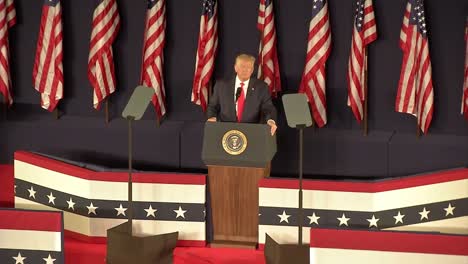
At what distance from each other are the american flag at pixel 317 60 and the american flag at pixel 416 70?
782 millimetres

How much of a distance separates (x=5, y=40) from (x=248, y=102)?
3189 mm

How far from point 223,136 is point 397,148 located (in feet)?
7.07

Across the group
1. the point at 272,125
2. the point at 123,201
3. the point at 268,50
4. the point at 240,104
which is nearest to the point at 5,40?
the point at 123,201

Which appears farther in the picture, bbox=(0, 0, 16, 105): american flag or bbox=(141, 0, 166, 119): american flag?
bbox=(0, 0, 16, 105): american flag

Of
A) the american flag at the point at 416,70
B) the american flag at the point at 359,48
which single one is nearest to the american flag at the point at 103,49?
the american flag at the point at 359,48

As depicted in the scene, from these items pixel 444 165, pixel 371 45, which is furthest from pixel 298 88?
pixel 444 165

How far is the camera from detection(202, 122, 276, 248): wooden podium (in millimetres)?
11172

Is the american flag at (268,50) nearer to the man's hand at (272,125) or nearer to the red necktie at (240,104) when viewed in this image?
the red necktie at (240,104)

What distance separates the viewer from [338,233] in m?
10.4

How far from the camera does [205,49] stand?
12633 mm

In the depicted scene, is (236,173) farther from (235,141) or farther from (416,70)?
(416,70)

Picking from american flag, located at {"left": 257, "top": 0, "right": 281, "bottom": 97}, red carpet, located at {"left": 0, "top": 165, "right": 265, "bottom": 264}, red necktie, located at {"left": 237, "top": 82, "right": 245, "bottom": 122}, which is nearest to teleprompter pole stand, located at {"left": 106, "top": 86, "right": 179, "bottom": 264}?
red carpet, located at {"left": 0, "top": 165, "right": 265, "bottom": 264}

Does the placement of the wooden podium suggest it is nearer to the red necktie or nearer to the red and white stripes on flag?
the red and white stripes on flag

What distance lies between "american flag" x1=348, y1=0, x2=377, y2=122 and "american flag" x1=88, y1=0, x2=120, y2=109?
8.52 feet
